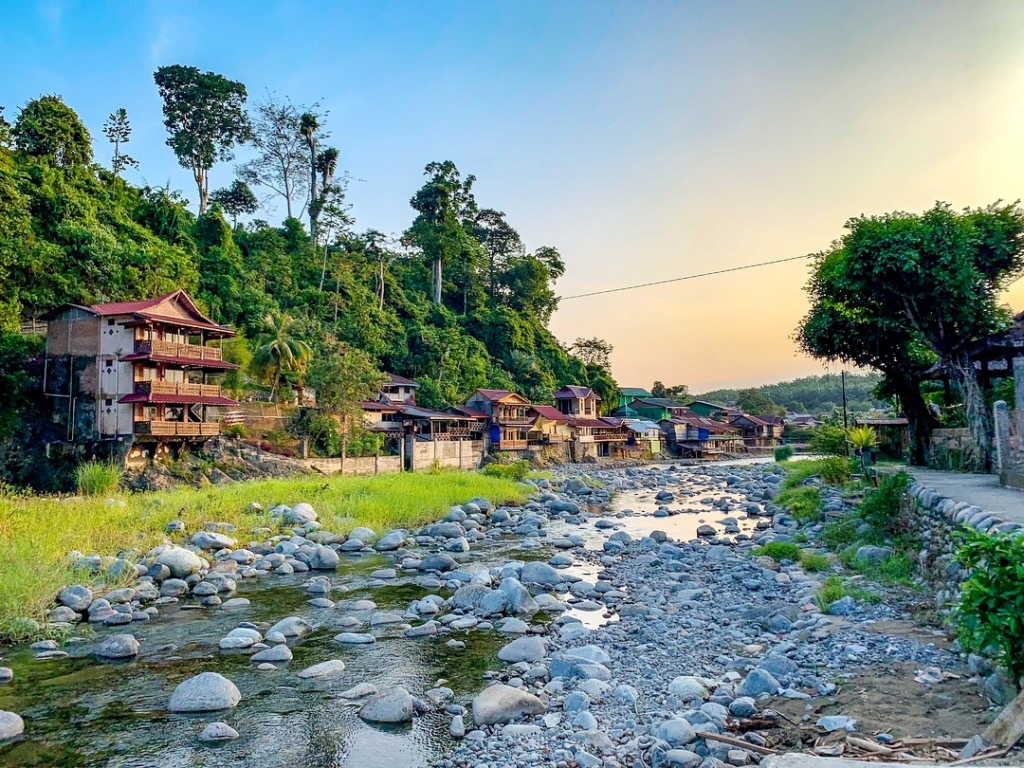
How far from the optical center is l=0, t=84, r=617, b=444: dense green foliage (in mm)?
29031

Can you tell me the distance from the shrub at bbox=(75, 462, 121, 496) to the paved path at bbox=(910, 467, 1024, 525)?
22727mm

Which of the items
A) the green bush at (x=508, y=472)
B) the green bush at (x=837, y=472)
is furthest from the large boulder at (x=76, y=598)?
the green bush at (x=837, y=472)

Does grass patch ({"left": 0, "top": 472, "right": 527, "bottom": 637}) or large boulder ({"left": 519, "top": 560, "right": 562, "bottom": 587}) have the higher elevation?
grass patch ({"left": 0, "top": 472, "right": 527, "bottom": 637})

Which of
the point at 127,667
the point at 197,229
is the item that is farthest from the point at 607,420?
the point at 127,667

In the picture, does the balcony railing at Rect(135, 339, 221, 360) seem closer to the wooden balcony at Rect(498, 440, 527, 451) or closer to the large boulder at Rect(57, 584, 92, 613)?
the large boulder at Rect(57, 584, 92, 613)

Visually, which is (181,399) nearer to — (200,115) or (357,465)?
(357,465)

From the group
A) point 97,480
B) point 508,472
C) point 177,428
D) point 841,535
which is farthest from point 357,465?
point 841,535

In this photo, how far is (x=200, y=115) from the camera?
4600 centimetres

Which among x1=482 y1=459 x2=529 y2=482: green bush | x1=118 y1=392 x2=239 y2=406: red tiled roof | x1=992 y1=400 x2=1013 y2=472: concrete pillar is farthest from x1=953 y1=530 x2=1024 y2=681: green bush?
x1=482 y1=459 x2=529 y2=482: green bush

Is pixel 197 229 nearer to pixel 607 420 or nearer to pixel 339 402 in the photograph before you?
pixel 339 402

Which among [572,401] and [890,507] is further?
[572,401]

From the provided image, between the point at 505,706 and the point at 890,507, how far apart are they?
1033cm

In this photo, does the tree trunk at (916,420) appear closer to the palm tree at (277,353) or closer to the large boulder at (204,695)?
the large boulder at (204,695)

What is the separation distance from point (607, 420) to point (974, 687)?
52719 millimetres
